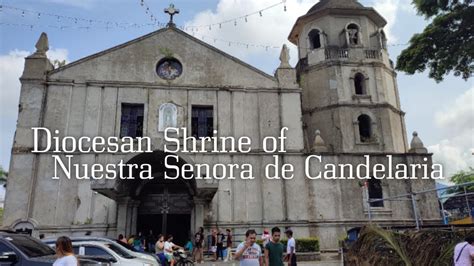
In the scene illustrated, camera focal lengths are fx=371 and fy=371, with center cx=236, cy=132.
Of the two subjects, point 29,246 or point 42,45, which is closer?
point 29,246

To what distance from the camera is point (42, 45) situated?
21547mm

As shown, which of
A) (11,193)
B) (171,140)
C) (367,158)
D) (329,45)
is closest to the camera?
(11,193)

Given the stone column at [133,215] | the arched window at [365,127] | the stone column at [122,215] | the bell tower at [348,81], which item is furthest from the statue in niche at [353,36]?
the stone column at [122,215]

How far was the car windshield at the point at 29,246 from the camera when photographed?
7.77m

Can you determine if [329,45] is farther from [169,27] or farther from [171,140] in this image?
[171,140]

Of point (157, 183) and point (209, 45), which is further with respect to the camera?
point (209, 45)

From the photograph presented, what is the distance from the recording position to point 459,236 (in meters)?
8.37

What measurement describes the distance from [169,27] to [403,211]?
1747cm

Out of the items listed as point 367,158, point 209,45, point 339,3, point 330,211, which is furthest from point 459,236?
point 339,3

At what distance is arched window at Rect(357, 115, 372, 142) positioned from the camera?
23591 millimetres

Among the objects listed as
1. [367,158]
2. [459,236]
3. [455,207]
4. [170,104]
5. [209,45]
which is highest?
[209,45]

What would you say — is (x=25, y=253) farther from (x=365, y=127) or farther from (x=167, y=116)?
(x=365, y=127)

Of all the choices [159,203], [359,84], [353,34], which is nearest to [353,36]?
[353,34]

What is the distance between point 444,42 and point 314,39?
12074 millimetres
